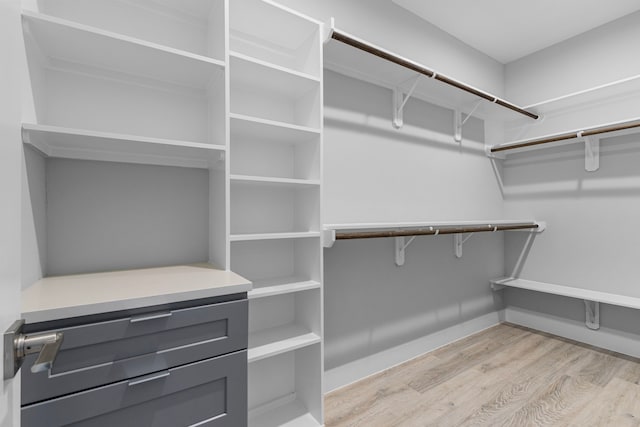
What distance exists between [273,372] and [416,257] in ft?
4.27

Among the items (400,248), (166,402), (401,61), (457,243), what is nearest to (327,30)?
(401,61)

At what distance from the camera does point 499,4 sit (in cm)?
223

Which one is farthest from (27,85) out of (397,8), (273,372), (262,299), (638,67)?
(638,67)

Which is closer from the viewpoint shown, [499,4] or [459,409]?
[459,409]

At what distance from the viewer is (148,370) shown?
91 cm

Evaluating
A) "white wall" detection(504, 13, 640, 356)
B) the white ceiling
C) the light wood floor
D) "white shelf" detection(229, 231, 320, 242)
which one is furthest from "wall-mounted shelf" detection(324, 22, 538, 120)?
the light wood floor

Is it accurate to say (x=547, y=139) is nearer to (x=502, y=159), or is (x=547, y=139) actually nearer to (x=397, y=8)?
(x=502, y=159)

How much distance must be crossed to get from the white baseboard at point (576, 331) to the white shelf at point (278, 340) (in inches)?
96.0

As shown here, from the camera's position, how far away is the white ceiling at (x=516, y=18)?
224cm

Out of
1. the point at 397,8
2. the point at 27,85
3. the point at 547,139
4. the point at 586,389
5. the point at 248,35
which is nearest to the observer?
the point at 27,85

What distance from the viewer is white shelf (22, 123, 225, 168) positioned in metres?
1.00

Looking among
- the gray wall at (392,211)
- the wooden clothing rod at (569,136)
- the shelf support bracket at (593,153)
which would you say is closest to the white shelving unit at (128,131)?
the gray wall at (392,211)

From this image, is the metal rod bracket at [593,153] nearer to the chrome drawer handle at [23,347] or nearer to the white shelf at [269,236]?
the white shelf at [269,236]

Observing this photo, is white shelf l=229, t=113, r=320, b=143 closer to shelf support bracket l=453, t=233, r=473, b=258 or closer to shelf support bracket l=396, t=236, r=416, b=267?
shelf support bracket l=396, t=236, r=416, b=267
